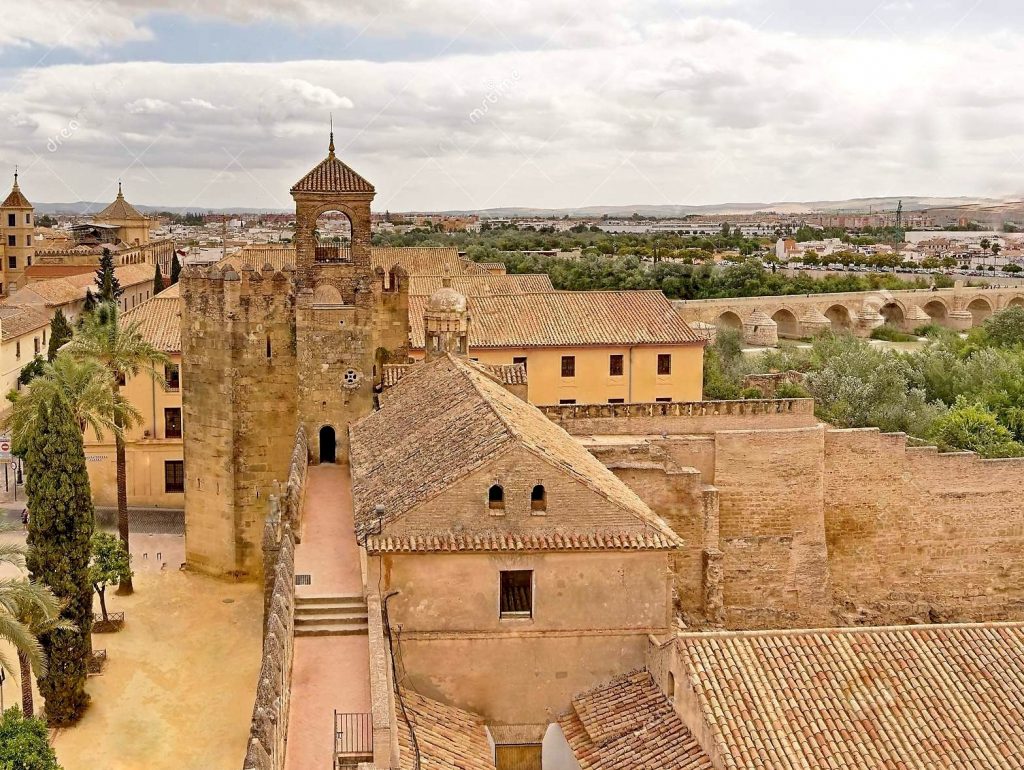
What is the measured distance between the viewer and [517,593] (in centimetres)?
1642

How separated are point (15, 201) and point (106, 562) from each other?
209ft

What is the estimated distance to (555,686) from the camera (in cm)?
1644

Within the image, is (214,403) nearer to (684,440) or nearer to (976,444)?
(684,440)

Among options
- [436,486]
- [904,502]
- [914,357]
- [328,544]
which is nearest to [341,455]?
[328,544]

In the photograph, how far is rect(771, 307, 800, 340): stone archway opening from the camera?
73.5 metres

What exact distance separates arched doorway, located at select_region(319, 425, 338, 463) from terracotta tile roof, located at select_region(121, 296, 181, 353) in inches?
390

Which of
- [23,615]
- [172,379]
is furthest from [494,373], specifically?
[172,379]

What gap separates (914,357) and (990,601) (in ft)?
65.5

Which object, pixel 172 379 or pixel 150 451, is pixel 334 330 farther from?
pixel 150 451

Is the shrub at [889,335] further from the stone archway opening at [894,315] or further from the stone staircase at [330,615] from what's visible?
the stone staircase at [330,615]

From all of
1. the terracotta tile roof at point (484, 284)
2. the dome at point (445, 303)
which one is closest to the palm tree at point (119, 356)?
the dome at point (445, 303)

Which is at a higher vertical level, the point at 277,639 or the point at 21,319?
the point at 21,319

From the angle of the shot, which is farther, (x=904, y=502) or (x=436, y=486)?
(x=904, y=502)

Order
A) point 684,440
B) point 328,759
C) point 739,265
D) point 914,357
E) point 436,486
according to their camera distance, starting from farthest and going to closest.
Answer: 1. point 739,265
2. point 914,357
3. point 684,440
4. point 436,486
5. point 328,759
